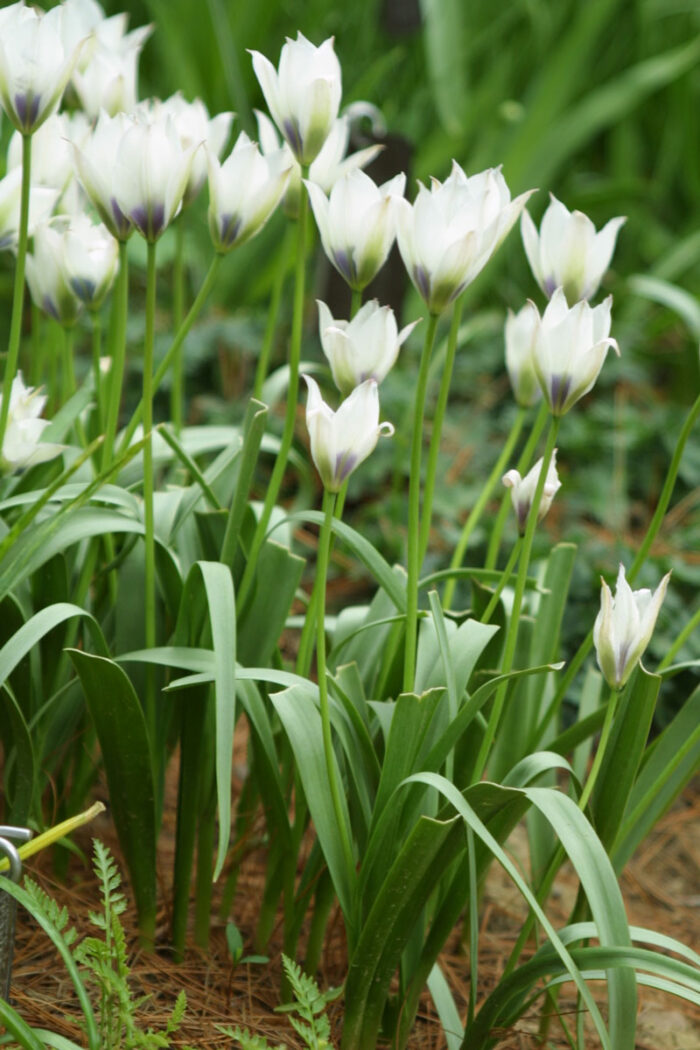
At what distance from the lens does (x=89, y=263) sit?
128 centimetres

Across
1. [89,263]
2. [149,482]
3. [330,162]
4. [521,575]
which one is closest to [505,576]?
[521,575]

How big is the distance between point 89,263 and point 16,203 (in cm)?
10

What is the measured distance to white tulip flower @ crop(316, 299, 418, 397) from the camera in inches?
39.8

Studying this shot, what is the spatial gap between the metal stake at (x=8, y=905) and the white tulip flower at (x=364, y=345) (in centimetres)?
50

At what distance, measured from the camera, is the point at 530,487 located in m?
1.15

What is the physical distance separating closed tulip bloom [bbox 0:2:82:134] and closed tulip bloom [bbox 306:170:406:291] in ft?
0.87

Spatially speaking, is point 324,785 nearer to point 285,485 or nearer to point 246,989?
point 246,989

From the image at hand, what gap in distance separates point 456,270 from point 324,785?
20.7 inches

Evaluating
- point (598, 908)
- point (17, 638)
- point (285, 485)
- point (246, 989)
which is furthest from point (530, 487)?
point (285, 485)

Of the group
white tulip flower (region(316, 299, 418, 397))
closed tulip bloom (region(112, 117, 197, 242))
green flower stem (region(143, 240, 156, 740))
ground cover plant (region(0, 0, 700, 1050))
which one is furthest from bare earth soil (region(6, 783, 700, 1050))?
closed tulip bloom (region(112, 117, 197, 242))

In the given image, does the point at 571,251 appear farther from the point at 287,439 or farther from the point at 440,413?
the point at 287,439

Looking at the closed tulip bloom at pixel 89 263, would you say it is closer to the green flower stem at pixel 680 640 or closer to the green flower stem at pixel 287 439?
the green flower stem at pixel 287 439

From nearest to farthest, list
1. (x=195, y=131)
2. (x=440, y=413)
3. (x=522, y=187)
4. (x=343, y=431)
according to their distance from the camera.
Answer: (x=343, y=431)
(x=440, y=413)
(x=195, y=131)
(x=522, y=187)

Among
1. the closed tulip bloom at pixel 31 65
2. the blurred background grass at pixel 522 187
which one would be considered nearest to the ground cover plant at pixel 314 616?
the closed tulip bloom at pixel 31 65
